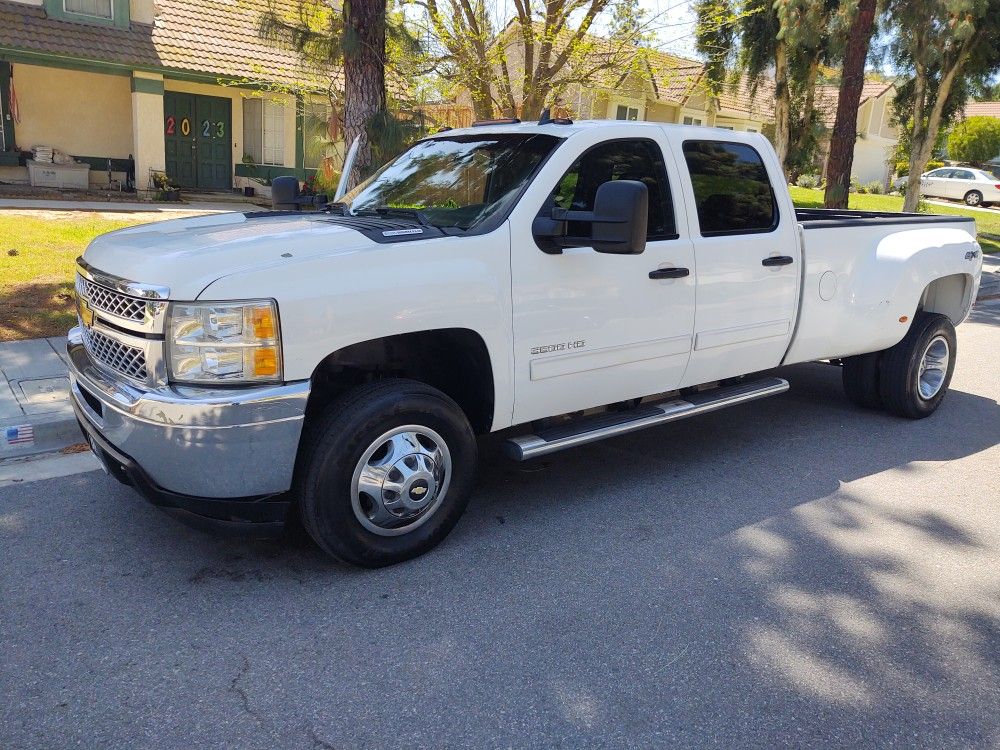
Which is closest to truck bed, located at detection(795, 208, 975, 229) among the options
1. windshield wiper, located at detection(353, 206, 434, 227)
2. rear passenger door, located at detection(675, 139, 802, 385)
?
rear passenger door, located at detection(675, 139, 802, 385)

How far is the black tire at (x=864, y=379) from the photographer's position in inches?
260

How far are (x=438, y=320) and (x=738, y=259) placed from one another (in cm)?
Result: 214

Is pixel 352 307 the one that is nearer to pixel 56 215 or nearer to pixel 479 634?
pixel 479 634

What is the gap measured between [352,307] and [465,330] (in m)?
0.61

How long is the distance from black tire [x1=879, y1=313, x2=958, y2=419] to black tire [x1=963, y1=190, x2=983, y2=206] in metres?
33.2

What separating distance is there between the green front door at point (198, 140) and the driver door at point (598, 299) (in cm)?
1641

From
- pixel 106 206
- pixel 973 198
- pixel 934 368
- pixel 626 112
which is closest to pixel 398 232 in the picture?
pixel 934 368

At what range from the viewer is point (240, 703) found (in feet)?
9.86

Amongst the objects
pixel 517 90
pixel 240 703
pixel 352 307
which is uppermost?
pixel 517 90

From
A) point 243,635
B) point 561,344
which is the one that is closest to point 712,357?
point 561,344

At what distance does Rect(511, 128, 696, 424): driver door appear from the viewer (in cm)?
421

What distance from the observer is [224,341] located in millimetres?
3418

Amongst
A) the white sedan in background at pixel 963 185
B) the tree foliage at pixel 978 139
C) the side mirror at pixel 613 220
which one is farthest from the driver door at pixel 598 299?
the tree foliage at pixel 978 139

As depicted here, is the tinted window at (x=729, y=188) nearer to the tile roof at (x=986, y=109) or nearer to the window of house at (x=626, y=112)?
the window of house at (x=626, y=112)
